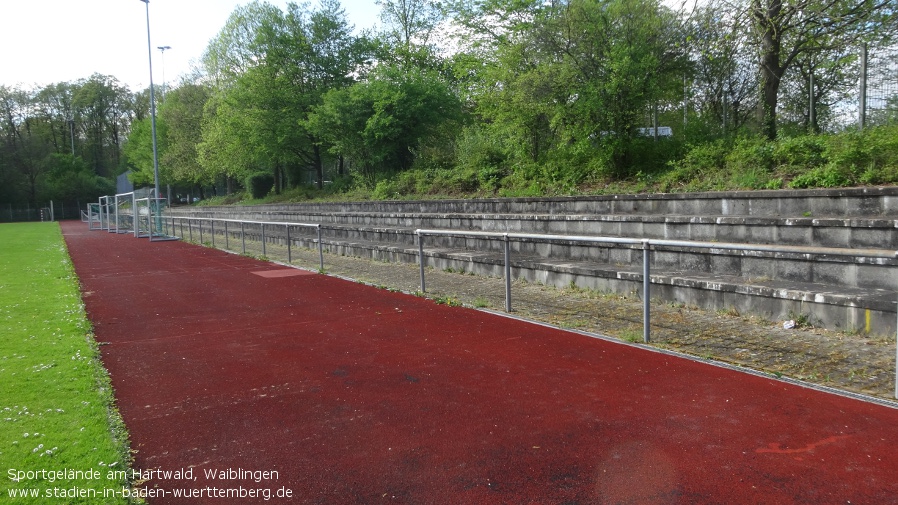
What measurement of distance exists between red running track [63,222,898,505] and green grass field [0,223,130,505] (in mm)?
197

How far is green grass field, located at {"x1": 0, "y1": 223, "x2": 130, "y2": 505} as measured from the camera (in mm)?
3207

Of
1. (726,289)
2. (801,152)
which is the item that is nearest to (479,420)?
(726,289)

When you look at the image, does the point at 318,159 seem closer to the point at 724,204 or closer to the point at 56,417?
the point at 724,204

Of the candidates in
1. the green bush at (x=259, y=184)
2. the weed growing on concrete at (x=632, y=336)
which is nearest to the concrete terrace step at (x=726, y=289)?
the weed growing on concrete at (x=632, y=336)

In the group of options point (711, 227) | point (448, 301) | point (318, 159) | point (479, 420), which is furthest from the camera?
point (318, 159)

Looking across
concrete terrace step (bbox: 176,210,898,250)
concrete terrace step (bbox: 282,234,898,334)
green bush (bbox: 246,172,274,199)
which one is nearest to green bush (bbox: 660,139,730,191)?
concrete terrace step (bbox: 176,210,898,250)

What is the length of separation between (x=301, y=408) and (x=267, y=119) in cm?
2918

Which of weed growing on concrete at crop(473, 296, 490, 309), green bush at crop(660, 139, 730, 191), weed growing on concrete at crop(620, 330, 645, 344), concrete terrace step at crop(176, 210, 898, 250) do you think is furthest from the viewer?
green bush at crop(660, 139, 730, 191)

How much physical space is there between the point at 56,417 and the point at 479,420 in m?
2.99

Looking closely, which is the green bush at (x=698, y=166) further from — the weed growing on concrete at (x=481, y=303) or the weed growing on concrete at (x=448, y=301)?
the weed growing on concrete at (x=448, y=301)

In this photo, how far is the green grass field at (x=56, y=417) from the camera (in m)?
3.21

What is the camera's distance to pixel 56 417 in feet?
13.7

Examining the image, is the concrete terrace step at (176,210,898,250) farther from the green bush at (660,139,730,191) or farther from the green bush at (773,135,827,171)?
the green bush at (773,135,827,171)

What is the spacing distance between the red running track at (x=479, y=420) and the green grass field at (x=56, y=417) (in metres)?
0.20
